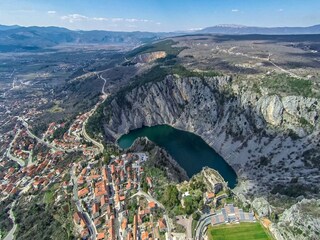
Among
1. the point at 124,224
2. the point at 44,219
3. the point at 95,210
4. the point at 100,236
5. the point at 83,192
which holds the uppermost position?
the point at 124,224

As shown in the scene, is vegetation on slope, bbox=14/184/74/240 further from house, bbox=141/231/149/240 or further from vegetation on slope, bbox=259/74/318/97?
vegetation on slope, bbox=259/74/318/97

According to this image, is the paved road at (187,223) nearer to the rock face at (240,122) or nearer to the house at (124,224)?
the house at (124,224)

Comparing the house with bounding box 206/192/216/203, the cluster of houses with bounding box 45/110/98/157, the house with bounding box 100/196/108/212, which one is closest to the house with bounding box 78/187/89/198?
the house with bounding box 100/196/108/212

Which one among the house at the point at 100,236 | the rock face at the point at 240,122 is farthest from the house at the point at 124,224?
the rock face at the point at 240,122

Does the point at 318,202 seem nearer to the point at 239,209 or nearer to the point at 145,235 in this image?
the point at 239,209

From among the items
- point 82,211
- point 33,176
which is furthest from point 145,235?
point 33,176

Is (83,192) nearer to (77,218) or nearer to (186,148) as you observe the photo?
(77,218)

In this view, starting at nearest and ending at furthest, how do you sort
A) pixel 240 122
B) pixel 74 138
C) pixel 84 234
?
pixel 84 234 → pixel 74 138 → pixel 240 122
